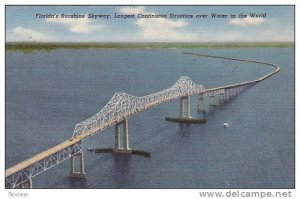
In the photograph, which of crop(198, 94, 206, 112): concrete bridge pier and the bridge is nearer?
the bridge

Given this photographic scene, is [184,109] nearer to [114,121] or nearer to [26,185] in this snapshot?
[114,121]

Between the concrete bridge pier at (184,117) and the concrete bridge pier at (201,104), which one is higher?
the concrete bridge pier at (201,104)

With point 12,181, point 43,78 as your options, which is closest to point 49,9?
point 12,181

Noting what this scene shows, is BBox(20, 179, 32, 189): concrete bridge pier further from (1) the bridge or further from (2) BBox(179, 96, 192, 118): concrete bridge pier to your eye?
(2) BBox(179, 96, 192, 118): concrete bridge pier

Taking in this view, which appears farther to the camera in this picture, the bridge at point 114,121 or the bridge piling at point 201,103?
the bridge piling at point 201,103

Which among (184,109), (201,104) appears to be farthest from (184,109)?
(201,104)
